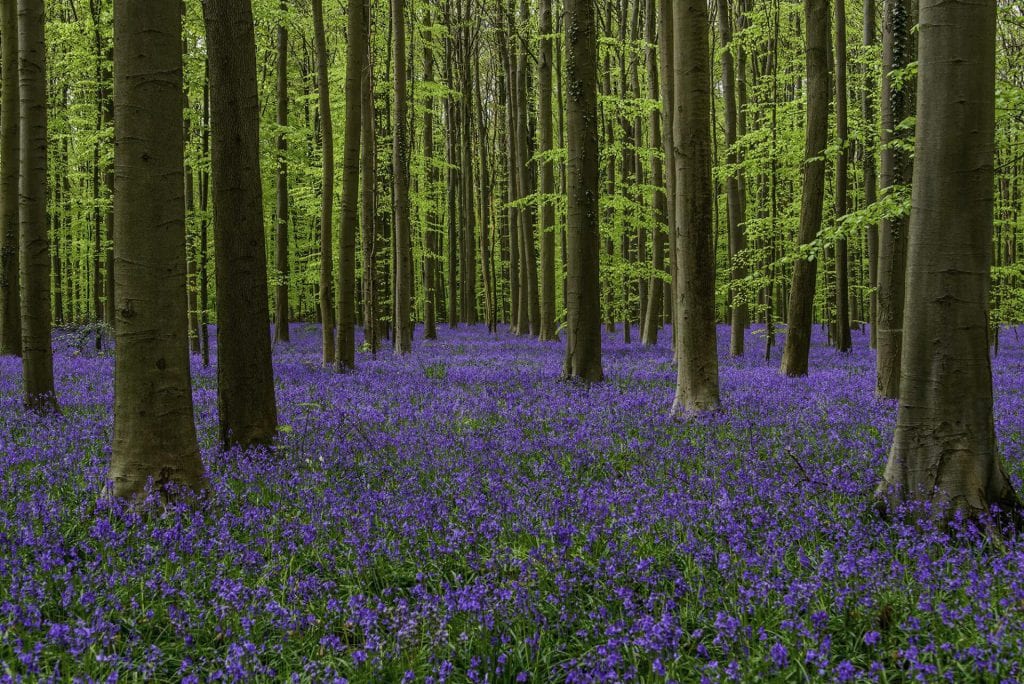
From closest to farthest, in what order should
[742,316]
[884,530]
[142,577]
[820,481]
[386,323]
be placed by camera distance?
[142,577]
[884,530]
[820,481]
[742,316]
[386,323]

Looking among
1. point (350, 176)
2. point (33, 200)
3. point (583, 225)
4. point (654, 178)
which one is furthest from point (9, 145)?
point (654, 178)

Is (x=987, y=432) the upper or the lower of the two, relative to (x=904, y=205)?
lower

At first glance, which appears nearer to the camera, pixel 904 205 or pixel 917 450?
pixel 917 450

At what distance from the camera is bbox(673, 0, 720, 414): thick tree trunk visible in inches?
362

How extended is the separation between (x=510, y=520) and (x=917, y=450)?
2.90m

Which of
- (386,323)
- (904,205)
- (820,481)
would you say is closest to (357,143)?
(904,205)

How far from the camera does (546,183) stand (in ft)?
75.8

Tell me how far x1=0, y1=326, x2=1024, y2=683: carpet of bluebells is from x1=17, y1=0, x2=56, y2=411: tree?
2.05m

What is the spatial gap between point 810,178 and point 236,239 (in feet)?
37.2

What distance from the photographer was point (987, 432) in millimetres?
4758

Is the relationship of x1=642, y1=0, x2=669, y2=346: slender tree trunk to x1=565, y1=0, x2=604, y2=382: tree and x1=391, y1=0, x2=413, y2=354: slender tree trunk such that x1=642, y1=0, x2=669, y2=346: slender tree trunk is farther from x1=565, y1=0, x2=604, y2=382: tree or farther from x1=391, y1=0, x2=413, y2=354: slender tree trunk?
x1=565, y1=0, x2=604, y2=382: tree

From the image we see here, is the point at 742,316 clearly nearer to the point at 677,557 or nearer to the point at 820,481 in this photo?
the point at 820,481

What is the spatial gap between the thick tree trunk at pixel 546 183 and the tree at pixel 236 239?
10.6m

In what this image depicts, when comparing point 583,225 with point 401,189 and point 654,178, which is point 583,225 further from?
point 654,178
